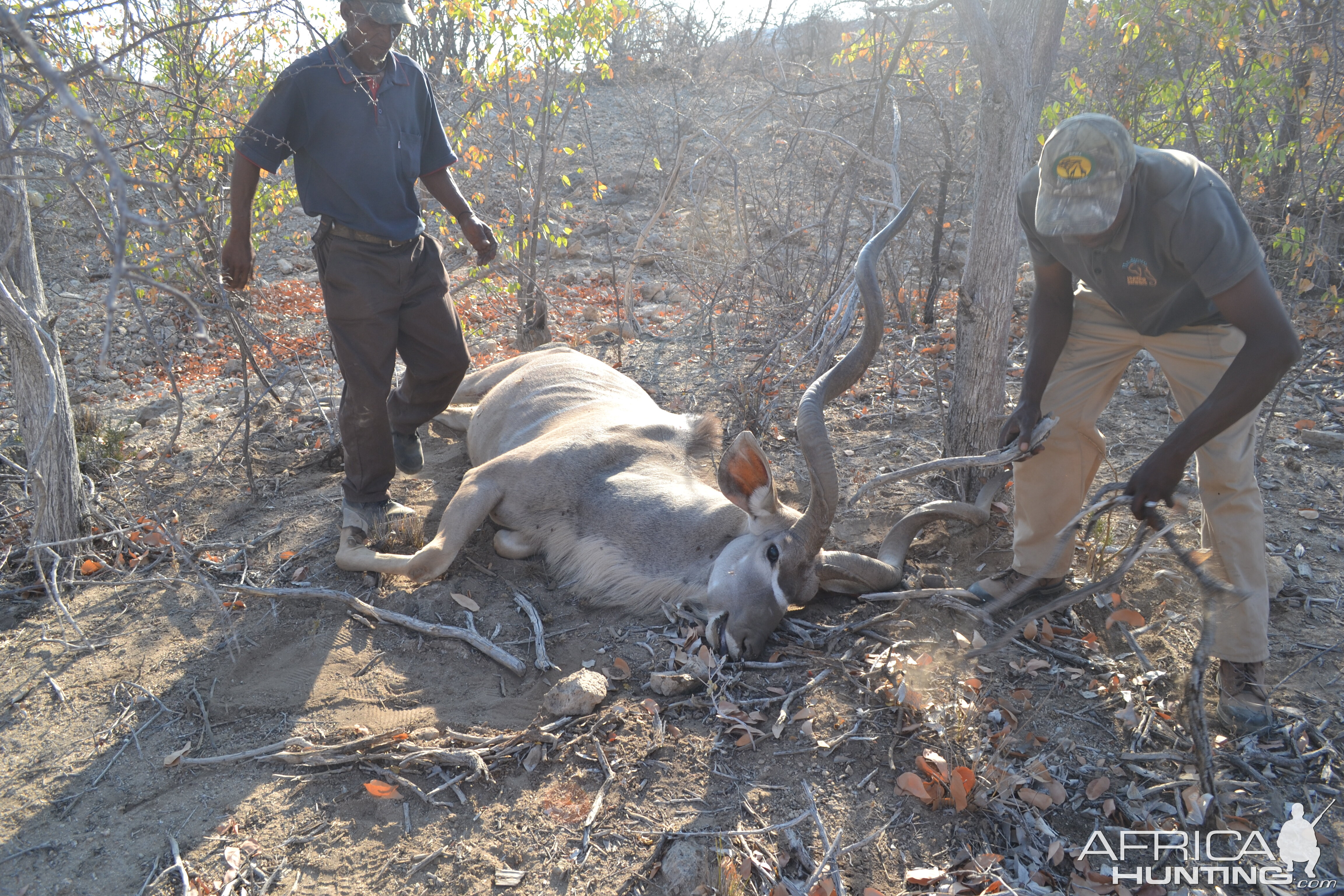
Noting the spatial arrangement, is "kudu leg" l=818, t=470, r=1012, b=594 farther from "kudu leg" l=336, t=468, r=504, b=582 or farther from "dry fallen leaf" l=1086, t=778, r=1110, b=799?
"kudu leg" l=336, t=468, r=504, b=582

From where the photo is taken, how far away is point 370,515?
16.4 ft

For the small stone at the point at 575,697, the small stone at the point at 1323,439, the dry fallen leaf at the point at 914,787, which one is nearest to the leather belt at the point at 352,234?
the small stone at the point at 575,697

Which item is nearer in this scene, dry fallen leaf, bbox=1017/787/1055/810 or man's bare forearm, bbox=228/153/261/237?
dry fallen leaf, bbox=1017/787/1055/810

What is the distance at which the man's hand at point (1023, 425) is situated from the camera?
156 inches

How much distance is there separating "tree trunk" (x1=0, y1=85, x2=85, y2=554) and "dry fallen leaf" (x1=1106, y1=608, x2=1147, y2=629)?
5.22 meters

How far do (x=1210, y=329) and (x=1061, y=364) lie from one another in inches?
27.0

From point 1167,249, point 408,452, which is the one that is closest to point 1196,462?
point 1167,249

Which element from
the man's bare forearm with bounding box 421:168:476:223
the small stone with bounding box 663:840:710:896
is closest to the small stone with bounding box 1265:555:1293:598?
the small stone with bounding box 663:840:710:896

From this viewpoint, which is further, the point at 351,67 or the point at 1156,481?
the point at 351,67

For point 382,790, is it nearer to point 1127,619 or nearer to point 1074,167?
point 1127,619

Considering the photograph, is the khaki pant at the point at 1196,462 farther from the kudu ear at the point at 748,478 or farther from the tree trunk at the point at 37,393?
the tree trunk at the point at 37,393

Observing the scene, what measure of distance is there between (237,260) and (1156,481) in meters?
4.37

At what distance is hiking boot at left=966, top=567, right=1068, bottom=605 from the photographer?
4328 millimetres

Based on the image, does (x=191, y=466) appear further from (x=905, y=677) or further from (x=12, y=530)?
(x=905, y=677)
